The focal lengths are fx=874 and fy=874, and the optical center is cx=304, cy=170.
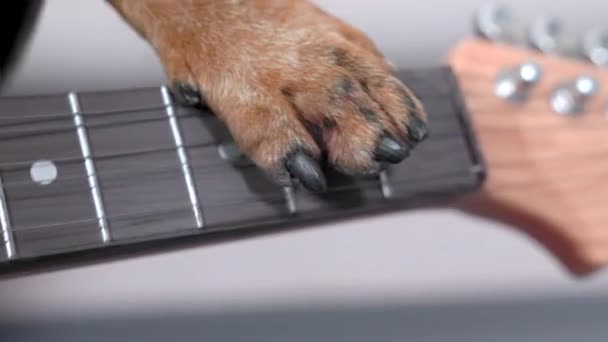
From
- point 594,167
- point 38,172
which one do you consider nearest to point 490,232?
point 594,167

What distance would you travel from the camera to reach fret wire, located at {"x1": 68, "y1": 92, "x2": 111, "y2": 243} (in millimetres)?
675

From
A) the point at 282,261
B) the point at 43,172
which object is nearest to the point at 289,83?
the point at 43,172

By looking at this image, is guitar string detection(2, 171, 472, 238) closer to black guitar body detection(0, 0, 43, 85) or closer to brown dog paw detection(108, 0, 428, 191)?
brown dog paw detection(108, 0, 428, 191)

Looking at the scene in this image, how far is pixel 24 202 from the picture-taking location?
66cm

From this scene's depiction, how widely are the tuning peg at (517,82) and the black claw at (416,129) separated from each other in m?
→ 0.26

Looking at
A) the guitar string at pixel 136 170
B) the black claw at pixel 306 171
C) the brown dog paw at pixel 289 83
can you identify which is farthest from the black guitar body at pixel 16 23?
the black claw at pixel 306 171

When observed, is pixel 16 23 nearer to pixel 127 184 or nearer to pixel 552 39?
pixel 127 184

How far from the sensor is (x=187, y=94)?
734 mm

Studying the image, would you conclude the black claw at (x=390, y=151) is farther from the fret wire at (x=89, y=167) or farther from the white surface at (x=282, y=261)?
the white surface at (x=282, y=261)

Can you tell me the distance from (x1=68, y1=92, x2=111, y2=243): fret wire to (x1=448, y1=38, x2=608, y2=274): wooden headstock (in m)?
0.39

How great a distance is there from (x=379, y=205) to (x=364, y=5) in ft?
3.12

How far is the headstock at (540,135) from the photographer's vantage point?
897 millimetres

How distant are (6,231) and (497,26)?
1.93 feet

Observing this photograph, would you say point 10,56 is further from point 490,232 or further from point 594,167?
point 490,232
